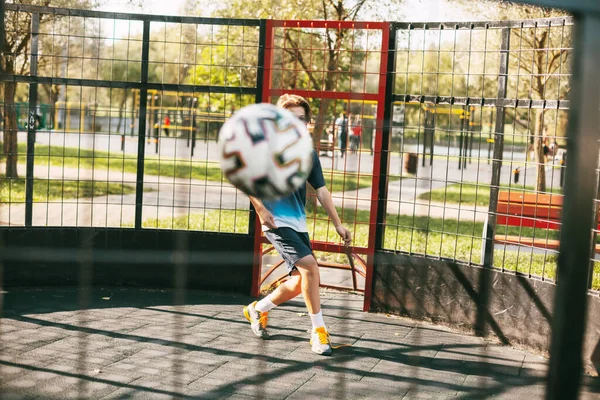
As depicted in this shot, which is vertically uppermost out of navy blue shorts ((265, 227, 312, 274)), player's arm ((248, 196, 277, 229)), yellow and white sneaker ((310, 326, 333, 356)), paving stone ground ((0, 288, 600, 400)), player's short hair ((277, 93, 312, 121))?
player's short hair ((277, 93, 312, 121))

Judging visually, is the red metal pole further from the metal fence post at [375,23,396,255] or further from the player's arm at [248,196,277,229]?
the player's arm at [248,196,277,229]

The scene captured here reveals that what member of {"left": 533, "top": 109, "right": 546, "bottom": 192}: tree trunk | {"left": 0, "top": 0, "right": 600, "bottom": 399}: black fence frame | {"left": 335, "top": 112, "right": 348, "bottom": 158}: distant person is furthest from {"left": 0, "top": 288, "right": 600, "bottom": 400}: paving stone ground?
{"left": 0, "top": 0, "right": 600, "bottom": 399}: black fence frame

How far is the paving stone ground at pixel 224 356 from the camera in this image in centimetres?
482

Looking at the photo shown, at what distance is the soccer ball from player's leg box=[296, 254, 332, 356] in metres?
2.26

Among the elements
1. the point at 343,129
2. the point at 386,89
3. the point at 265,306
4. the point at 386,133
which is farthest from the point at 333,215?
the point at 343,129

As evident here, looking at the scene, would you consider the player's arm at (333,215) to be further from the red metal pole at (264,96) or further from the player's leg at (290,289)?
the red metal pole at (264,96)

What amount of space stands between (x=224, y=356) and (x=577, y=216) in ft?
13.0

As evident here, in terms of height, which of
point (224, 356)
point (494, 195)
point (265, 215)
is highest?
point (494, 195)

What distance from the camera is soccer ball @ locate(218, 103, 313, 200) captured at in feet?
10.9

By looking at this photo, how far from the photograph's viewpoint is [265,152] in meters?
3.39

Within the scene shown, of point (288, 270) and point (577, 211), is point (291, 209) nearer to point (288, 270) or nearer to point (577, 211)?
point (288, 270)

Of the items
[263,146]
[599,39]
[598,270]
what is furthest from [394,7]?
[599,39]

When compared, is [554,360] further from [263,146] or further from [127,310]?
[127,310]

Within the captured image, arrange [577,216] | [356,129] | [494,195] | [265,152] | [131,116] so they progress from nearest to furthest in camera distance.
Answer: [577,216] < [265,152] < [494,195] < [131,116] < [356,129]
